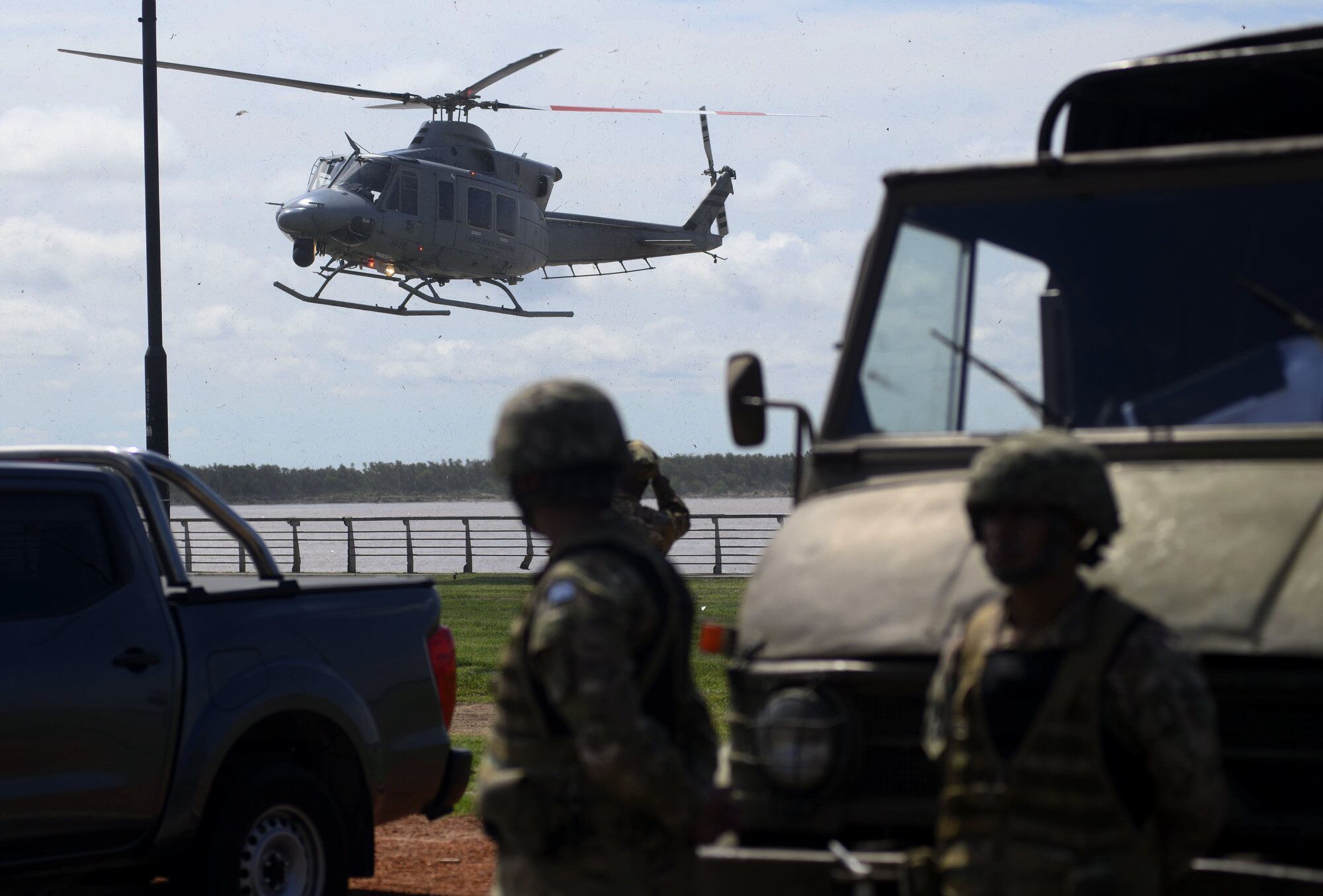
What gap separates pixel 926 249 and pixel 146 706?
311cm

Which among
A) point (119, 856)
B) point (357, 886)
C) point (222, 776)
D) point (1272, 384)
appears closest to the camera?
point (1272, 384)

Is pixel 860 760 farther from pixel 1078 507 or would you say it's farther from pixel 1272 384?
pixel 1272 384

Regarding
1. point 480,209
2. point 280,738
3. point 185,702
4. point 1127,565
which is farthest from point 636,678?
point 480,209

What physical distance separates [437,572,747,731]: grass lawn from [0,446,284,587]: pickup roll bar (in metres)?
1.75

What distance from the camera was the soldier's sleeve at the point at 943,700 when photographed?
143 inches

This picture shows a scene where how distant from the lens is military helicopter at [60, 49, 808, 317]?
36.2 metres

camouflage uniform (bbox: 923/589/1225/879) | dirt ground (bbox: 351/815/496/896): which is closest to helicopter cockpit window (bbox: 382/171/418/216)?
dirt ground (bbox: 351/815/496/896)

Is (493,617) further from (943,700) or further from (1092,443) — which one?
(943,700)

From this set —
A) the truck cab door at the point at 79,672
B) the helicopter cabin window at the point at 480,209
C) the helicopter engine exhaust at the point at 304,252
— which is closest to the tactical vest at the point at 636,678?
the truck cab door at the point at 79,672

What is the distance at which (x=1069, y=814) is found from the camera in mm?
3414

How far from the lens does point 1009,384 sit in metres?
5.23

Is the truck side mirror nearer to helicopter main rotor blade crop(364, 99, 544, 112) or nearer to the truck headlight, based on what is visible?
the truck headlight

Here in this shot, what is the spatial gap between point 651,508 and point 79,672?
4750 mm

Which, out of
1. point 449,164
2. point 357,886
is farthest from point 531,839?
point 449,164
